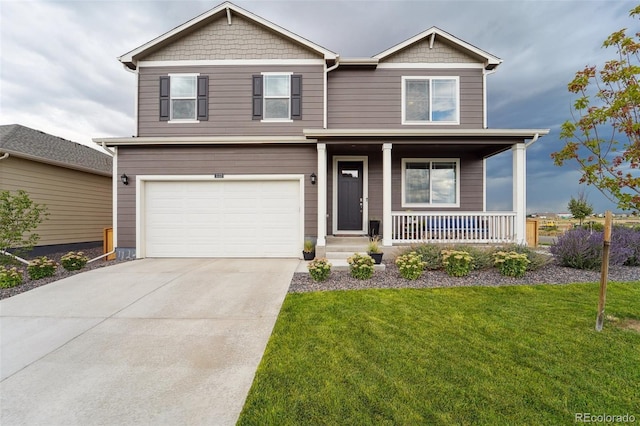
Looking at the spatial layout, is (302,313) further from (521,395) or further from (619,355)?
(619,355)

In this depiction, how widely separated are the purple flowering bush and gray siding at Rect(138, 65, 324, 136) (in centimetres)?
691

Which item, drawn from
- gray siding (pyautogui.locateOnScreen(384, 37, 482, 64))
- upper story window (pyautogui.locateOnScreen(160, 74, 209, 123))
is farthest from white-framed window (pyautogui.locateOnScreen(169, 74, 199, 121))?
gray siding (pyautogui.locateOnScreen(384, 37, 482, 64))

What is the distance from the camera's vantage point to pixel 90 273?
20.6 feet

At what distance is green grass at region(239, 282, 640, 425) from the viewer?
2027 mm

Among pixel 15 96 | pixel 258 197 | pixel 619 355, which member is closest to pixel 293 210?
pixel 258 197

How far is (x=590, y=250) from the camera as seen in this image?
595 cm

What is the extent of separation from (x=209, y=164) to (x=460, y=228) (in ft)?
24.3

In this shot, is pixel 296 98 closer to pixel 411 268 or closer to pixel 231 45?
pixel 231 45

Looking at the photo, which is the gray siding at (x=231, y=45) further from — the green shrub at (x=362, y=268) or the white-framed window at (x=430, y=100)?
the green shrub at (x=362, y=268)

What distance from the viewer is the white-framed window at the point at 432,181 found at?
9.12m

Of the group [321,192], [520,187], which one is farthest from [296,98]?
[520,187]

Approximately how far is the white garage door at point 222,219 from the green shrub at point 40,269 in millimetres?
2342

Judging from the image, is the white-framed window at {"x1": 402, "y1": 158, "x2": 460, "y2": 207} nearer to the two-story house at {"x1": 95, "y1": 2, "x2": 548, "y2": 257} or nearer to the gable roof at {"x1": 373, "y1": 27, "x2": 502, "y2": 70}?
the two-story house at {"x1": 95, "y1": 2, "x2": 548, "y2": 257}

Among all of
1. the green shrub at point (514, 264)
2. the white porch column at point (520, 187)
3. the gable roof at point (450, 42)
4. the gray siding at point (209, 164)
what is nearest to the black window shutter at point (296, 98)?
the gray siding at point (209, 164)
